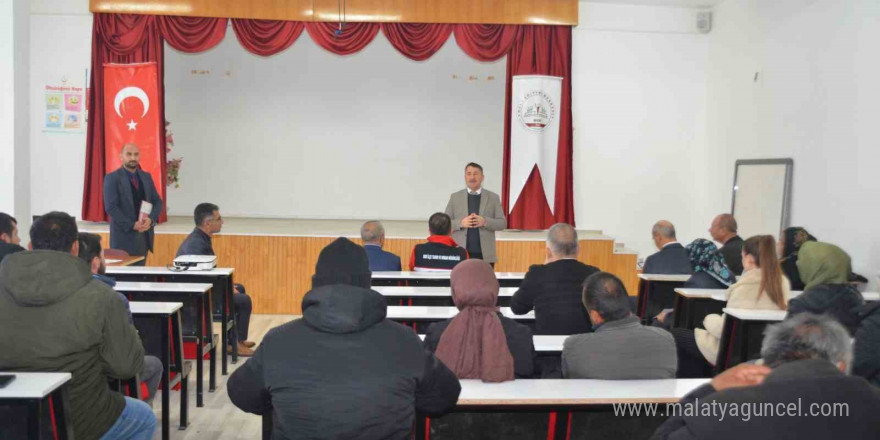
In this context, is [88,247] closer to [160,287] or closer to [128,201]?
[160,287]

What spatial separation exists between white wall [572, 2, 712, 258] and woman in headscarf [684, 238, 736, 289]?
2.77 meters

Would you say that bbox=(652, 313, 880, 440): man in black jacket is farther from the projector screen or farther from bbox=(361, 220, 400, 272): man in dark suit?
the projector screen

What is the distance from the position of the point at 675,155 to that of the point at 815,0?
7.95 ft

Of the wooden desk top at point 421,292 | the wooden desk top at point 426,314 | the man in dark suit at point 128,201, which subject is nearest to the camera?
the wooden desk top at point 426,314

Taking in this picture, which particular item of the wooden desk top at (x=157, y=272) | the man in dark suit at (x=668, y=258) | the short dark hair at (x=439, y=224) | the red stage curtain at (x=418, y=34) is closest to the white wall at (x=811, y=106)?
the man in dark suit at (x=668, y=258)

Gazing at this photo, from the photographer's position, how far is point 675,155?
8.05 m

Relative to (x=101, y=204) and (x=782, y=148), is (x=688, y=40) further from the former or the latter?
(x=101, y=204)

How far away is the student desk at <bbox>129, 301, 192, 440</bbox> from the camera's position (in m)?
3.44

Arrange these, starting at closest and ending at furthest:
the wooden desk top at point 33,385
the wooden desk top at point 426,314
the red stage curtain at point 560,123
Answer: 1. the wooden desk top at point 33,385
2. the wooden desk top at point 426,314
3. the red stage curtain at point 560,123

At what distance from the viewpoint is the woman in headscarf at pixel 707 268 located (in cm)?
479

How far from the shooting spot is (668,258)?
17.4 ft

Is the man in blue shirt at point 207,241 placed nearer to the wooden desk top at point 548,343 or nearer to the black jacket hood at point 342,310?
the wooden desk top at point 548,343

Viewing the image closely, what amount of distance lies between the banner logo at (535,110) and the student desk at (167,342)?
4863 millimetres

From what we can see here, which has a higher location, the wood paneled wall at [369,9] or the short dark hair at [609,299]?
the wood paneled wall at [369,9]
